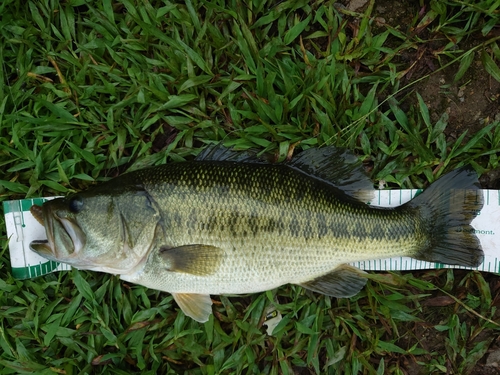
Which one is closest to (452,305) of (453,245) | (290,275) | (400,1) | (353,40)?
(453,245)

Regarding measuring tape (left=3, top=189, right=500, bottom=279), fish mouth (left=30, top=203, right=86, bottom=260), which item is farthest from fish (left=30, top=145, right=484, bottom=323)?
measuring tape (left=3, top=189, right=500, bottom=279)

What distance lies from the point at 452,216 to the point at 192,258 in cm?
191

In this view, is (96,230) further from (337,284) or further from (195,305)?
(337,284)

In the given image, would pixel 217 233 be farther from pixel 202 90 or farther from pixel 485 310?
pixel 485 310

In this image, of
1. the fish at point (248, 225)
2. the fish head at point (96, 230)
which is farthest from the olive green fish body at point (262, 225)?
the fish head at point (96, 230)

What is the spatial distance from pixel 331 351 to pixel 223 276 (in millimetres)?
1103

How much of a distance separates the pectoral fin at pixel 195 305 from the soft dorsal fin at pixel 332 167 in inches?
46.8

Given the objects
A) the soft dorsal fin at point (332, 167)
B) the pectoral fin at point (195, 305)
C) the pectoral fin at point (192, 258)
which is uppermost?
the soft dorsal fin at point (332, 167)

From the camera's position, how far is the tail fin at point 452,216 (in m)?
3.07

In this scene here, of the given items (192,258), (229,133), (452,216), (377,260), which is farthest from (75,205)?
(452,216)

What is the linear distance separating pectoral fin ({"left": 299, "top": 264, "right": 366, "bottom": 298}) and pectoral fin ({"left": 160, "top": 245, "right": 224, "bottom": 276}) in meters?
0.73

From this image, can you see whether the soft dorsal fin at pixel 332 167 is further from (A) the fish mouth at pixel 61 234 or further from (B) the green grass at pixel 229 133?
(A) the fish mouth at pixel 61 234

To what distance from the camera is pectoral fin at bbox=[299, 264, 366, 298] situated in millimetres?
3066

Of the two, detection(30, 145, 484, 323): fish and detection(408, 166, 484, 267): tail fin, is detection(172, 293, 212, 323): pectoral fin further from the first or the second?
detection(408, 166, 484, 267): tail fin
